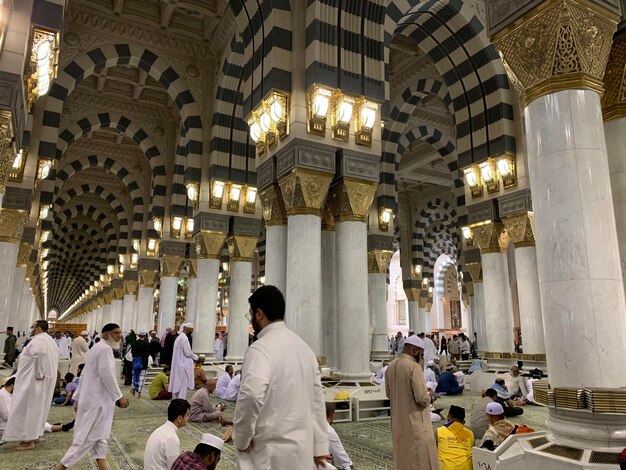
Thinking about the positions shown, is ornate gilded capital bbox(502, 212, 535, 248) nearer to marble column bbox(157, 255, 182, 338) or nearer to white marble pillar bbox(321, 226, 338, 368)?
white marble pillar bbox(321, 226, 338, 368)

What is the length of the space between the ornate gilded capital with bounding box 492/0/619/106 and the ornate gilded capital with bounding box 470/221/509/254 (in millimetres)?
6027

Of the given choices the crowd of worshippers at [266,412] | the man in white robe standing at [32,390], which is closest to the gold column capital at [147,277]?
the crowd of worshippers at [266,412]

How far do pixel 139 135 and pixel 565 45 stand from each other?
46.9 feet

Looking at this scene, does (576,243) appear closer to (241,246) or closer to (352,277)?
(352,277)

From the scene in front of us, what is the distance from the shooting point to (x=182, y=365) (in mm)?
7258

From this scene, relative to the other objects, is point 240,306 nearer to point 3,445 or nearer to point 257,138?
point 257,138

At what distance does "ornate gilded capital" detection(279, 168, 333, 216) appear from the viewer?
6.52 metres

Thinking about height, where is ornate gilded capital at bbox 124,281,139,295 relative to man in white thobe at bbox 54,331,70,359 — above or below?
above

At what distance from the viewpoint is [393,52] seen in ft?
44.1

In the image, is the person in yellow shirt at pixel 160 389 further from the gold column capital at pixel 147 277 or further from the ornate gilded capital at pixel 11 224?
the gold column capital at pixel 147 277

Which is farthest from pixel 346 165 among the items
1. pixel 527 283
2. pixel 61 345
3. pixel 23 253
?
pixel 61 345

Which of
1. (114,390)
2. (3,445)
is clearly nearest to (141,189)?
(3,445)

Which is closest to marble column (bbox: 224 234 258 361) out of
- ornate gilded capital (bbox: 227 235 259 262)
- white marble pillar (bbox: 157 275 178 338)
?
ornate gilded capital (bbox: 227 235 259 262)

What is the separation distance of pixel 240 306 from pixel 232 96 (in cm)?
517
